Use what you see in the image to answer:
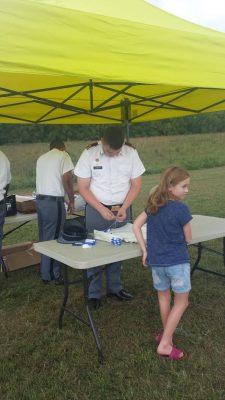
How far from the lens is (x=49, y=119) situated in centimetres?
538

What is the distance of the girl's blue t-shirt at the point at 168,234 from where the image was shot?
8.08ft

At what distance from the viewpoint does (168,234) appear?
2.48 m

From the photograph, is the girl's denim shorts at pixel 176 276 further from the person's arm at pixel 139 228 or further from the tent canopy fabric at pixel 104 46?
the tent canopy fabric at pixel 104 46

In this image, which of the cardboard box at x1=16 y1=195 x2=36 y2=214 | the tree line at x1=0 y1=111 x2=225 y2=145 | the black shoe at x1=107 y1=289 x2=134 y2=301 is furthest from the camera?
the tree line at x1=0 y1=111 x2=225 y2=145

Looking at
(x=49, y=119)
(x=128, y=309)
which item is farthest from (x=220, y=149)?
(x=128, y=309)

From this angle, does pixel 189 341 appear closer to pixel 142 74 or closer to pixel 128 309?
pixel 128 309

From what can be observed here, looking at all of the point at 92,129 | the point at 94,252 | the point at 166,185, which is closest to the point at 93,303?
the point at 94,252

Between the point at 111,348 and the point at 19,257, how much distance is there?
7.24ft

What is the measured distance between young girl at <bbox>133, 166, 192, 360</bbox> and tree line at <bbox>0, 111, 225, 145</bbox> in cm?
1369

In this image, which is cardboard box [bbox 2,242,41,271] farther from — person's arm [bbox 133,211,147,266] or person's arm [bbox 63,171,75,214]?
person's arm [bbox 133,211,147,266]

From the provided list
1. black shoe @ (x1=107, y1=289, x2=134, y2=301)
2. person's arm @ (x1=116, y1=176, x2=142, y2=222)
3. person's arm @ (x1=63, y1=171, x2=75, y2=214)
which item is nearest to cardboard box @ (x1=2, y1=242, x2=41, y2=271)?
person's arm @ (x1=63, y1=171, x2=75, y2=214)

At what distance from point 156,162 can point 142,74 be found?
20.4 m

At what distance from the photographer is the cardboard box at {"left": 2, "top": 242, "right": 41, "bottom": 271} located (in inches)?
183

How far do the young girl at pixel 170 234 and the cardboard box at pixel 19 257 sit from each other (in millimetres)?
2404
